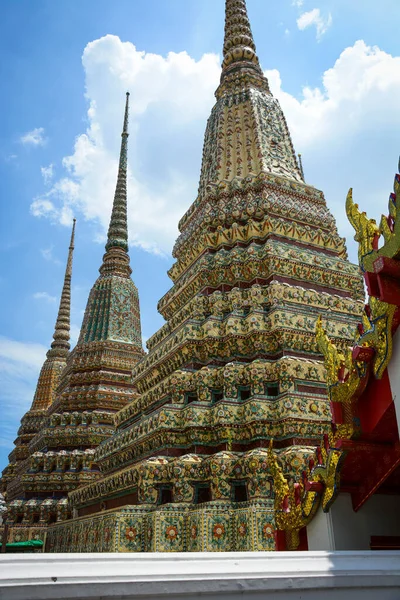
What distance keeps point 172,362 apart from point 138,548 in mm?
4386

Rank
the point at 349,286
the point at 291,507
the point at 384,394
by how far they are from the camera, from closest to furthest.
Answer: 1. the point at 384,394
2. the point at 291,507
3. the point at 349,286

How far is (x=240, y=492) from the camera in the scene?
9.27 meters

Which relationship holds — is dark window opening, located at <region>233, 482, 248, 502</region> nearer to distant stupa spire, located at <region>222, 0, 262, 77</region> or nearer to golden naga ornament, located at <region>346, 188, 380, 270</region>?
golden naga ornament, located at <region>346, 188, 380, 270</region>

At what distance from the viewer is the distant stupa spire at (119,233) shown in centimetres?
2630

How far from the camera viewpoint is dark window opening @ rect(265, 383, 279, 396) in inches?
405

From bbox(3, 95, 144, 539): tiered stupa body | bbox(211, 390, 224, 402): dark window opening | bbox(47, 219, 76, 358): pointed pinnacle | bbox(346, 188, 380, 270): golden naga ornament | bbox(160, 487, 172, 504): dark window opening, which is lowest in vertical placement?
bbox(160, 487, 172, 504): dark window opening

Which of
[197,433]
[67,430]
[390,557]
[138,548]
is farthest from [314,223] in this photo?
[67,430]

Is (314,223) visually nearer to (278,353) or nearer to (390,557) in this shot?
(278,353)

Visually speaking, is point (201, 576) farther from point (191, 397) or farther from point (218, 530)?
point (191, 397)

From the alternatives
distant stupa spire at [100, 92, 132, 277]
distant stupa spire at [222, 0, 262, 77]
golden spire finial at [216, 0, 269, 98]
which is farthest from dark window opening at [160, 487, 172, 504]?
distant stupa spire at [100, 92, 132, 277]

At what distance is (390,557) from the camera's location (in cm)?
331

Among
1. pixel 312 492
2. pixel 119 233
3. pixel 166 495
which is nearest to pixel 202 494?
pixel 166 495

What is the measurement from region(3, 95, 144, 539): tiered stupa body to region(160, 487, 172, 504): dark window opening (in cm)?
791

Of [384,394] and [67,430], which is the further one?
[67,430]
